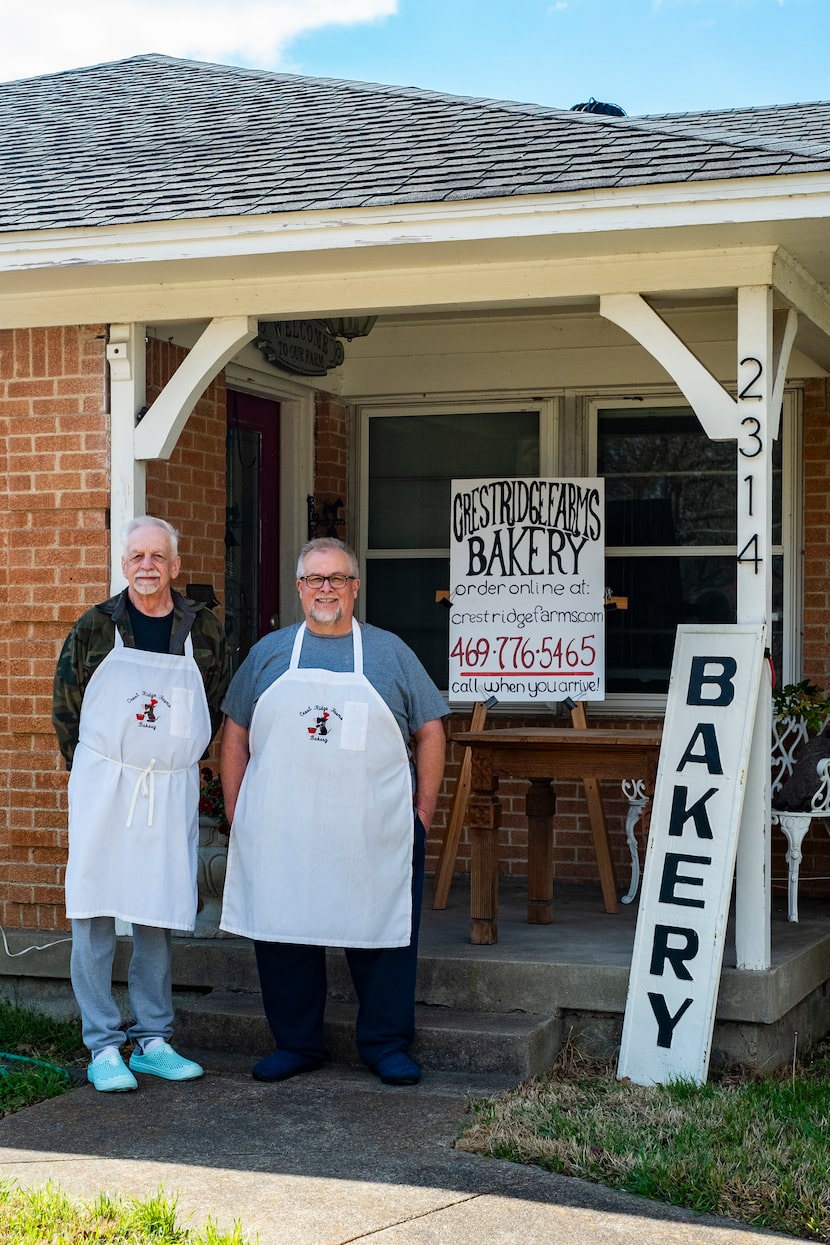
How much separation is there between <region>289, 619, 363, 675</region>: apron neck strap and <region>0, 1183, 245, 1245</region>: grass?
5.91 feet

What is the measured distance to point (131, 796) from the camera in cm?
518

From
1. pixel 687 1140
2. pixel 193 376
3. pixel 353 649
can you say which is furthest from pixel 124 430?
pixel 687 1140

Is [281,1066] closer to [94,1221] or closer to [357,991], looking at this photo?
[357,991]

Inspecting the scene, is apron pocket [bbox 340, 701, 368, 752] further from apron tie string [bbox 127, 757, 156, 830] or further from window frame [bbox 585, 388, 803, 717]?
window frame [bbox 585, 388, 803, 717]

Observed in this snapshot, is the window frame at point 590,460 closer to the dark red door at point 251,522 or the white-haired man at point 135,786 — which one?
the dark red door at point 251,522

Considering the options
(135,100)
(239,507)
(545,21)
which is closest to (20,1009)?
(239,507)

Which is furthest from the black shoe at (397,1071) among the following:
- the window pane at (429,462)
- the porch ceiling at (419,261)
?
the window pane at (429,462)

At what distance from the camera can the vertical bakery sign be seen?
7.42m

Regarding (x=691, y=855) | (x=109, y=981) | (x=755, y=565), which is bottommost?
(x=109, y=981)

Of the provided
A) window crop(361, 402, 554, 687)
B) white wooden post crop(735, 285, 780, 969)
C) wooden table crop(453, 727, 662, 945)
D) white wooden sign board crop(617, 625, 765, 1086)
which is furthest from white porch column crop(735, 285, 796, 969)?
window crop(361, 402, 554, 687)

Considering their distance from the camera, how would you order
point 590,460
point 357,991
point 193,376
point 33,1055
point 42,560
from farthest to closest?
point 590,460 < point 42,560 < point 193,376 < point 33,1055 < point 357,991

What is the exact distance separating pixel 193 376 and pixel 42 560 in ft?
3.46

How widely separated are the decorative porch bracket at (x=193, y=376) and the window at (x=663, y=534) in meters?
2.39

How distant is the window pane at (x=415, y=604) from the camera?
26.7 ft
